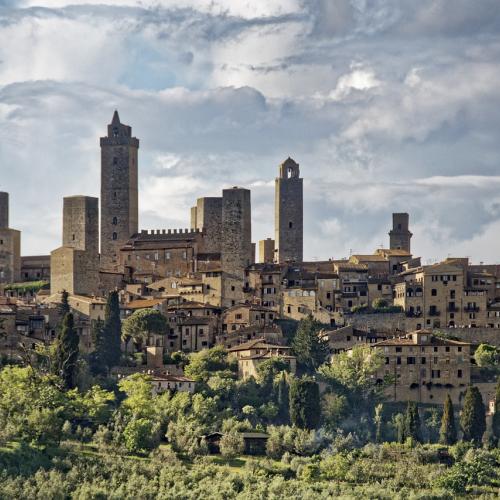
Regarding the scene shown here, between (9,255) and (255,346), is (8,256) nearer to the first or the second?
(9,255)

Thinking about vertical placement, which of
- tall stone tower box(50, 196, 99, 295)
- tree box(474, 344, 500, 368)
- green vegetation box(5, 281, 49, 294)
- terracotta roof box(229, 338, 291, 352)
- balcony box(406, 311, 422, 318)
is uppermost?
tall stone tower box(50, 196, 99, 295)

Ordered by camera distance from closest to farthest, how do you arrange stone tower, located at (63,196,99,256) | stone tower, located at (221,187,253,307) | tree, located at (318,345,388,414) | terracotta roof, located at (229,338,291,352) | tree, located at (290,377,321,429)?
tree, located at (290,377,321,429) < tree, located at (318,345,388,414) < terracotta roof, located at (229,338,291,352) < stone tower, located at (221,187,253,307) < stone tower, located at (63,196,99,256)

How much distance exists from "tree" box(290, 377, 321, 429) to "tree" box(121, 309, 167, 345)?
1077cm

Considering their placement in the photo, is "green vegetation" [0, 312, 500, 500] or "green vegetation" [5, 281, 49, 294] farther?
"green vegetation" [5, 281, 49, 294]

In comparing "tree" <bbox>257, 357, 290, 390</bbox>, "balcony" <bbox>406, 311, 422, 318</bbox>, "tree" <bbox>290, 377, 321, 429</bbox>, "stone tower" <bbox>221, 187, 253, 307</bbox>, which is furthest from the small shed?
"stone tower" <bbox>221, 187, 253, 307</bbox>

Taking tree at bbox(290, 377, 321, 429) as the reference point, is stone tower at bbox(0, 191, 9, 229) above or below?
above

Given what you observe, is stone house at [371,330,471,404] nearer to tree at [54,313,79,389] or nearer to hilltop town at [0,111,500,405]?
hilltop town at [0,111,500,405]

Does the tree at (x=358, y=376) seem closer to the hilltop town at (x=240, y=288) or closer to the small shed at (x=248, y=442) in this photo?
the hilltop town at (x=240, y=288)

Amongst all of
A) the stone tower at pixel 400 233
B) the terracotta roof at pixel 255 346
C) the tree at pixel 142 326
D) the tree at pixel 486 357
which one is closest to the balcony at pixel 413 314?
the tree at pixel 486 357

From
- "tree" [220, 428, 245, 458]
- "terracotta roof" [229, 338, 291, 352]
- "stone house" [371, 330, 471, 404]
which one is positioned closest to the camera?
"tree" [220, 428, 245, 458]

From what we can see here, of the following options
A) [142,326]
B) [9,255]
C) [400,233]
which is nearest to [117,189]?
[9,255]

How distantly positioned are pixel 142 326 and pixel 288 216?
21.3 m

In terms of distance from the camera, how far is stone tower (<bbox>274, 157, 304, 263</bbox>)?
115 meters

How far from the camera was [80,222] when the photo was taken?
367 ft
